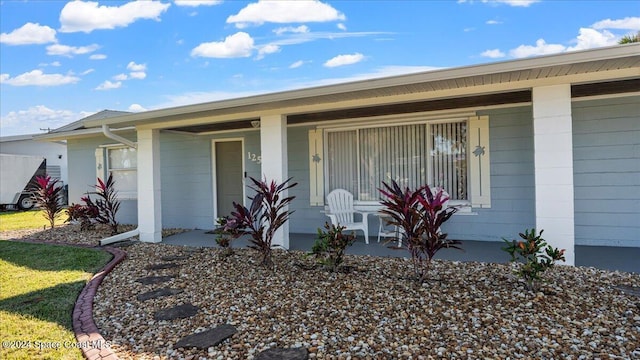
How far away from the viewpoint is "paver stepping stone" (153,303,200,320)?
323cm

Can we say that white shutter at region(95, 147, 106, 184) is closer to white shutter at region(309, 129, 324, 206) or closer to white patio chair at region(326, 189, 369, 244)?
white shutter at region(309, 129, 324, 206)

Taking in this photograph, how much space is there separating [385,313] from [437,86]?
2647 millimetres

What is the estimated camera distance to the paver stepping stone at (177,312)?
323cm

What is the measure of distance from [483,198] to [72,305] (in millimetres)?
5574

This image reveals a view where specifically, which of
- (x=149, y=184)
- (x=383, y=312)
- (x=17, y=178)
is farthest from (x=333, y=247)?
(x=17, y=178)

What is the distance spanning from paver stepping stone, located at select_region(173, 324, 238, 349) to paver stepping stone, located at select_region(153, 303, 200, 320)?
459mm

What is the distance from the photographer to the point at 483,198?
575 centimetres

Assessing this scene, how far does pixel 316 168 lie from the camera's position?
22.5 ft

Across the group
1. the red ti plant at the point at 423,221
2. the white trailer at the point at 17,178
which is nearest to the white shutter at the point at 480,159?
the red ti plant at the point at 423,221

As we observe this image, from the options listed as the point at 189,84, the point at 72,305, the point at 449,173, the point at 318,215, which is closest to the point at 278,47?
the point at 189,84

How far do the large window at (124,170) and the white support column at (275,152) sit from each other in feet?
15.9

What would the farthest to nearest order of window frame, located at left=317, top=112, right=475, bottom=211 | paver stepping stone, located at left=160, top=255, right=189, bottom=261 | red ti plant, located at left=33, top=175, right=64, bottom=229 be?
red ti plant, located at left=33, top=175, right=64, bottom=229, window frame, located at left=317, top=112, right=475, bottom=211, paver stepping stone, located at left=160, top=255, right=189, bottom=261

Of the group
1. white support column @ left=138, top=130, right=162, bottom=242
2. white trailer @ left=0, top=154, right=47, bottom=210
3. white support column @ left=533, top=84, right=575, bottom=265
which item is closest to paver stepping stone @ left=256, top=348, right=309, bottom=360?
white support column @ left=533, top=84, right=575, bottom=265

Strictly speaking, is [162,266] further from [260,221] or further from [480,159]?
[480,159]
